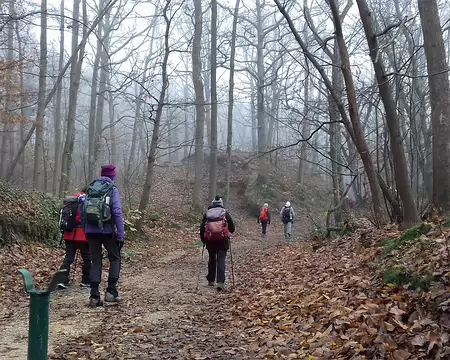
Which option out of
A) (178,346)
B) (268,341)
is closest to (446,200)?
(268,341)

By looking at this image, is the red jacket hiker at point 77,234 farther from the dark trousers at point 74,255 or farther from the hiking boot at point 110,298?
the hiking boot at point 110,298

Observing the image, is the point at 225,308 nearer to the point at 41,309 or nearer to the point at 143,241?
the point at 41,309

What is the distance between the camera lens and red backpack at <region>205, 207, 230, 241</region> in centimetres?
920

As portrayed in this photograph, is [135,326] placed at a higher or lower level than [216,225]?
lower

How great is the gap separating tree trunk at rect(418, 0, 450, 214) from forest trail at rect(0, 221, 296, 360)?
14.7 ft

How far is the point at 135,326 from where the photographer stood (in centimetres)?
601

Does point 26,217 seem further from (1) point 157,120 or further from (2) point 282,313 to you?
(2) point 282,313

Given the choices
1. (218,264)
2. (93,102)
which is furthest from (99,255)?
(93,102)

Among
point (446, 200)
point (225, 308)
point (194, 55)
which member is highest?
point (194, 55)

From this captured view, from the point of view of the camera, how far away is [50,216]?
1365cm

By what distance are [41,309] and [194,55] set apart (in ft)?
71.6

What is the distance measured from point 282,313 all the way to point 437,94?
17.9ft

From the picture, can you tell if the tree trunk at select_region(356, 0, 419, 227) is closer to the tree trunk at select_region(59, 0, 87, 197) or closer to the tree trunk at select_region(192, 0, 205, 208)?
the tree trunk at select_region(59, 0, 87, 197)

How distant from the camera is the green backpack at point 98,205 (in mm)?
6801
